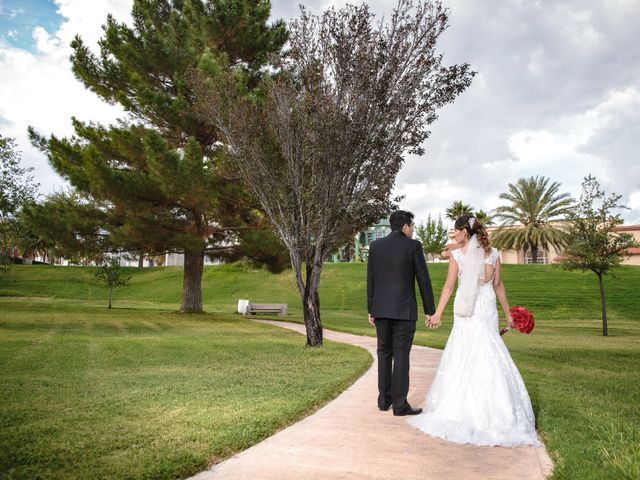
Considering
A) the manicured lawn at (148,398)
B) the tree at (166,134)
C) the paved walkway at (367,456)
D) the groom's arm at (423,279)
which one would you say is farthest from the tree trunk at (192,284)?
the paved walkway at (367,456)

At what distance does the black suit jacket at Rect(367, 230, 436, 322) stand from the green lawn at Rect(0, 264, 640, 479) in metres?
1.81

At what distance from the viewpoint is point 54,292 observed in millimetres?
44500

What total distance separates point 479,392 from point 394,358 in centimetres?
100

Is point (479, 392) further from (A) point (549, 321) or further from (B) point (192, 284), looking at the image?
(A) point (549, 321)

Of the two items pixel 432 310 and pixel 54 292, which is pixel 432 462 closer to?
pixel 432 310

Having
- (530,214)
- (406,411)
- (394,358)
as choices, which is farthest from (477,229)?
(530,214)

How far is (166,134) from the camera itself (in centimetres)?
2462

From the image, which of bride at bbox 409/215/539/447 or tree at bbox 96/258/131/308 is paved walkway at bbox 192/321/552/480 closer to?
bride at bbox 409/215/539/447

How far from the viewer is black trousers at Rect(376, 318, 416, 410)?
5.84 metres

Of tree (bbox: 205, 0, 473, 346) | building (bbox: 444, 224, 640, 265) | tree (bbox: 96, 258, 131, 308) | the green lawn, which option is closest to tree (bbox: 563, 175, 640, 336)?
the green lawn

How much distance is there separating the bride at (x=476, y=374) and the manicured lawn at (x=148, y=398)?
158 centimetres

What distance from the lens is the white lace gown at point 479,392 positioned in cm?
496

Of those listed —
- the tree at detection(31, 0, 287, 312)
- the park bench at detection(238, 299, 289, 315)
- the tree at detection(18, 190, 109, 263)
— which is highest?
the tree at detection(31, 0, 287, 312)

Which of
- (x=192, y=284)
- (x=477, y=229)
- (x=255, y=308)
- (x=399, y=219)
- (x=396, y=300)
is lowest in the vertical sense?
(x=255, y=308)
